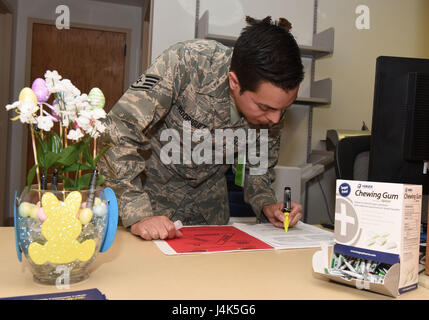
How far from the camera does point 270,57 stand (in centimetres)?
113

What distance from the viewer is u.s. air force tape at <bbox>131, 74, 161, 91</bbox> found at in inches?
47.9

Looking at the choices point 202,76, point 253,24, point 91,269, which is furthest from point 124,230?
point 253,24

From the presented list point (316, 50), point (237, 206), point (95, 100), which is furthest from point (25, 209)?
point (316, 50)

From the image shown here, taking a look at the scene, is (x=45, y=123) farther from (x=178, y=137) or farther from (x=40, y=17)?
(x=40, y=17)

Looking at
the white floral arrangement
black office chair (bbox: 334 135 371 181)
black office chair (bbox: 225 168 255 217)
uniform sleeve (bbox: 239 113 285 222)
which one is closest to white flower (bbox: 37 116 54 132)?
the white floral arrangement

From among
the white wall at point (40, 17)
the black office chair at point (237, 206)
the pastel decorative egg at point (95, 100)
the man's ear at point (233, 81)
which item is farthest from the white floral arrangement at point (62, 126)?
the white wall at point (40, 17)

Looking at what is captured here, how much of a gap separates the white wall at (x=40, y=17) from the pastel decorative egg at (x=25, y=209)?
11.8 feet

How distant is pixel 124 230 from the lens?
1134 mm

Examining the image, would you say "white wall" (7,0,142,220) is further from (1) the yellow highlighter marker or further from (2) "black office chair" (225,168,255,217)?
(1) the yellow highlighter marker

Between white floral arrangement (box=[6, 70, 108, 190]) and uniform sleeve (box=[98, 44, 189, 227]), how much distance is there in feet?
1.35

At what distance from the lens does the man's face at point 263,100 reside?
117cm

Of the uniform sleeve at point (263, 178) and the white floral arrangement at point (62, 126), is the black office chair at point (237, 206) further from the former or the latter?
the white floral arrangement at point (62, 126)

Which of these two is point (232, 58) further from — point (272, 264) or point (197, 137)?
point (272, 264)
